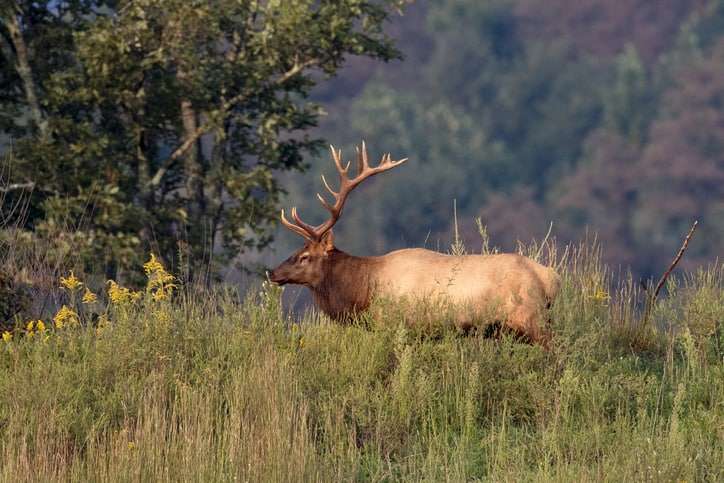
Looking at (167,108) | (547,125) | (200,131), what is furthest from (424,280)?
(547,125)

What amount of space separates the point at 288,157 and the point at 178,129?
183 cm

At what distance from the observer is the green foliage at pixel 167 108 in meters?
17.2

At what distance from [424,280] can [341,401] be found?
6.07ft

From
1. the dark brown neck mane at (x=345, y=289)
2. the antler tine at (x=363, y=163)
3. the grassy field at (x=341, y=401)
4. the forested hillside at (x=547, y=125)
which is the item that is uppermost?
the forested hillside at (x=547, y=125)

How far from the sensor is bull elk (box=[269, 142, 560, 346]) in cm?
877

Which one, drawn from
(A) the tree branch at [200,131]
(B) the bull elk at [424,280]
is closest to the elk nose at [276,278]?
(B) the bull elk at [424,280]

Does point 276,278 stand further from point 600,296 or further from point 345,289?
point 600,296

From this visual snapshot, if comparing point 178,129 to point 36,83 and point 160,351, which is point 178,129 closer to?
point 36,83

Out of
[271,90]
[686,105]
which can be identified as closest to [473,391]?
[271,90]

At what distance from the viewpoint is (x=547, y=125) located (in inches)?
2458

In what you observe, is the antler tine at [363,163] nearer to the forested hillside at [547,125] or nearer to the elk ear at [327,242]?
the elk ear at [327,242]

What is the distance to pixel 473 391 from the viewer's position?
7.48m

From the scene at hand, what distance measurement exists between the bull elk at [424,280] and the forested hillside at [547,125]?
127ft

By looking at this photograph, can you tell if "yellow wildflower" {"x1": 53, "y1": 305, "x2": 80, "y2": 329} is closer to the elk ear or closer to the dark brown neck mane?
the dark brown neck mane
